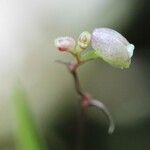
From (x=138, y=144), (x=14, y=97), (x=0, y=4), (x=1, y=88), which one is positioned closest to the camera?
(x=14, y=97)

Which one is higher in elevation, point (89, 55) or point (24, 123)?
point (89, 55)

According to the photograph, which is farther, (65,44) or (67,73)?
(67,73)

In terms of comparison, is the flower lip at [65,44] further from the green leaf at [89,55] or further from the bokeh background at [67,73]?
the bokeh background at [67,73]

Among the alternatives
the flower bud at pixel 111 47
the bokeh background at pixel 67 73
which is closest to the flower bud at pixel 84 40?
the flower bud at pixel 111 47

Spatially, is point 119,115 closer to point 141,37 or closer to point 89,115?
point 89,115

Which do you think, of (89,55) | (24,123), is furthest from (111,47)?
(24,123)

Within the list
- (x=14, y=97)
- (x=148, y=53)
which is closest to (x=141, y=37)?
(x=148, y=53)

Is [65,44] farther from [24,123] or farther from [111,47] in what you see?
[24,123]
